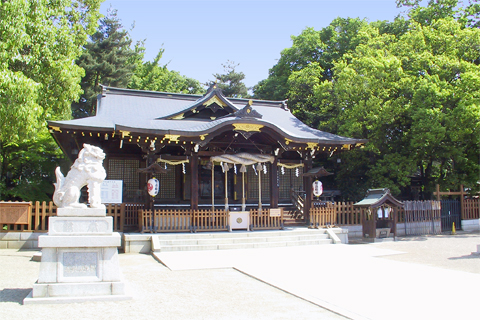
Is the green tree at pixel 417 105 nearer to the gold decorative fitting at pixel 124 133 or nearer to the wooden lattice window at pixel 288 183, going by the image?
the wooden lattice window at pixel 288 183

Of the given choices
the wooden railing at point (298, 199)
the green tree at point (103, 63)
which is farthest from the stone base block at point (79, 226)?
the green tree at point (103, 63)

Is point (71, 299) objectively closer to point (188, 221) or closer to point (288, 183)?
point (188, 221)

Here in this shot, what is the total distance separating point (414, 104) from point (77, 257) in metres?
16.8

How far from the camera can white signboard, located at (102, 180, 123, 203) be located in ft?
47.2

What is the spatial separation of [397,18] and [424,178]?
40.2ft

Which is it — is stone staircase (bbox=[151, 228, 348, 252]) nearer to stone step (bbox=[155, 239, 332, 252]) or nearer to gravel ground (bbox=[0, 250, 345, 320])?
stone step (bbox=[155, 239, 332, 252])

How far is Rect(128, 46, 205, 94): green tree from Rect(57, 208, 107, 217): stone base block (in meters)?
28.2

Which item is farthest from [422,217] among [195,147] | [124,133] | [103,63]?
[103,63]

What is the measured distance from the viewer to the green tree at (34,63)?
12.4 m

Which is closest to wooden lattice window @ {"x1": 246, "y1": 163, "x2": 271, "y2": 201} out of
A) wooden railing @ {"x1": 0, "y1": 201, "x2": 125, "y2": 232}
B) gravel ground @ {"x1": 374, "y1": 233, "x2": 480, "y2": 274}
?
gravel ground @ {"x1": 374, "y1": 233, "x2": 480, "y2": 274}

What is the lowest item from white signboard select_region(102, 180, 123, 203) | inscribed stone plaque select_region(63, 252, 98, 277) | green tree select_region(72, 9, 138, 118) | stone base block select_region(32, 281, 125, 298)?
stone base block select_region(32, 281, 125, 298)

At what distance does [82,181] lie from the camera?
7.19 m

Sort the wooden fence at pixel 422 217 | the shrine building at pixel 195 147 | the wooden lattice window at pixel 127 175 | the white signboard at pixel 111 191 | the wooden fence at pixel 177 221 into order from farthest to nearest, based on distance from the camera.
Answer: the wooden fence at pixel 422 217, the wooden lattice window at pixel 127 175, the shrine building at pixel 195 147, the white signboard at pixel 111 191, the wooden fence at pixel 177 221

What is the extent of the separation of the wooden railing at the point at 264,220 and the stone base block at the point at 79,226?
8.92 meters
